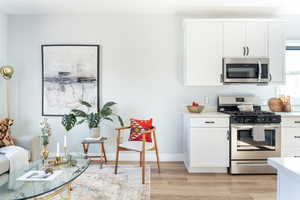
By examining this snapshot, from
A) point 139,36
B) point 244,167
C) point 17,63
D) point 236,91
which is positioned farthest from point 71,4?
point 244,167

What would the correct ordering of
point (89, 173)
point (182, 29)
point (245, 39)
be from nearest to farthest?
point (89, 173), point (245, 39), point (182, 29)

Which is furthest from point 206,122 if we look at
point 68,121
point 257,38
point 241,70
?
point 68,121

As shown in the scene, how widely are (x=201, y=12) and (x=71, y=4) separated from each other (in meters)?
2.08

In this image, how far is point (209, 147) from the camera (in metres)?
3.56

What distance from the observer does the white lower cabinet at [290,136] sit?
3535 mm

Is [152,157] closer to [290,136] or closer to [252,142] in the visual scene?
[252,142]

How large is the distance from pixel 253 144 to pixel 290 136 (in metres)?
0.56

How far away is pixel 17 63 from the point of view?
4.22m

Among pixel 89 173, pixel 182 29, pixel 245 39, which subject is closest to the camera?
pixel 89 173

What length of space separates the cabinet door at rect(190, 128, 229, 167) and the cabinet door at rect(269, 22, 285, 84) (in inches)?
49.9

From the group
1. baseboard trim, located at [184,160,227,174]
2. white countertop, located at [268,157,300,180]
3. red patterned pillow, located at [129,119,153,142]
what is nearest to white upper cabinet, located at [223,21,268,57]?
red patterned pillow, located at [129,119,153,142]

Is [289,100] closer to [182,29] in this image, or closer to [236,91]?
[236,91]

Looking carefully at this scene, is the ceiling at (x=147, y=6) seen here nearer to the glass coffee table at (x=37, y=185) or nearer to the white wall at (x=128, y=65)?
the white wall at (x=128, y=65)

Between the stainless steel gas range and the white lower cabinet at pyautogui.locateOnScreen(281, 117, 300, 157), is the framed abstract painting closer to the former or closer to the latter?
the stainless steel gas range
